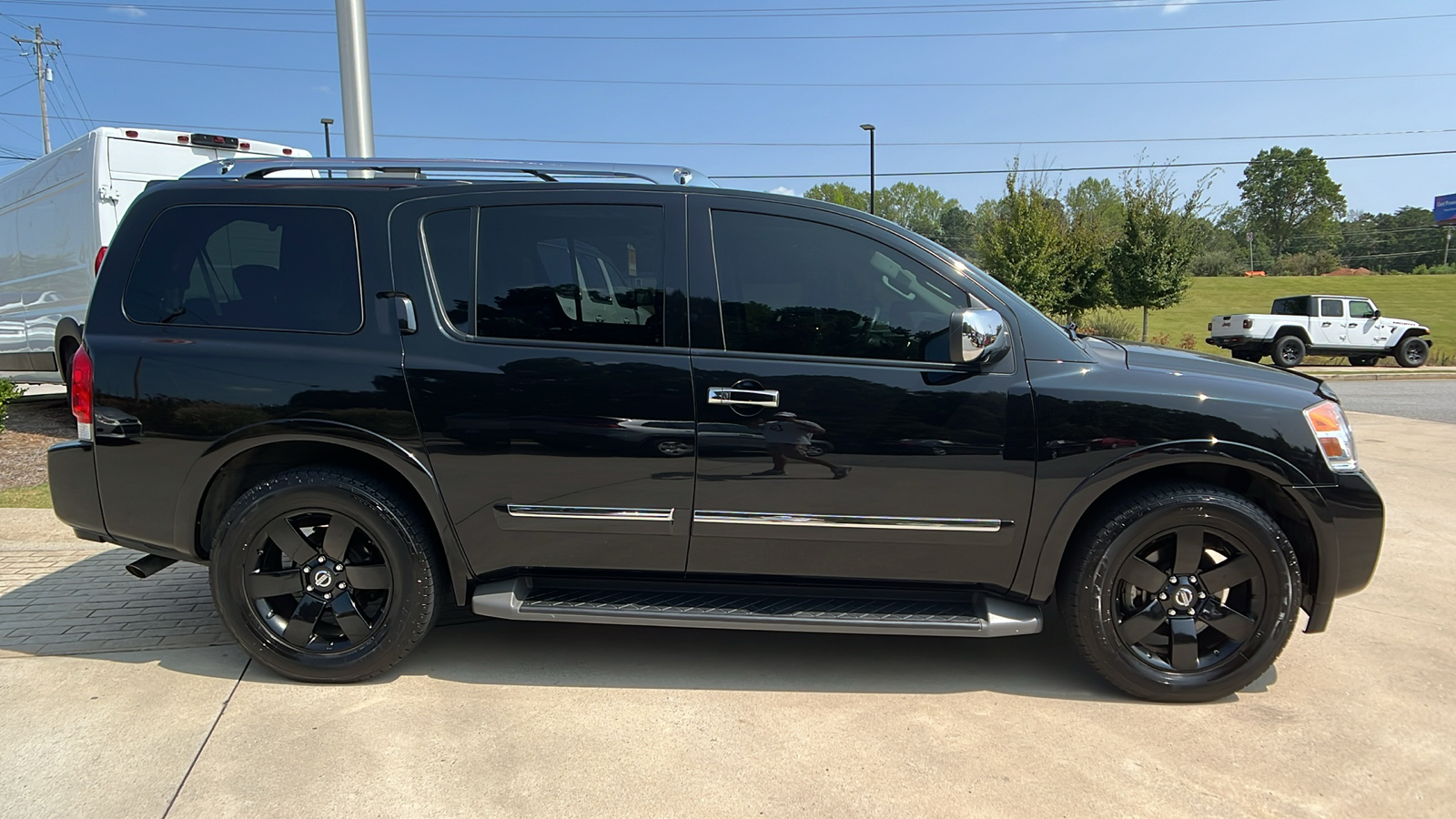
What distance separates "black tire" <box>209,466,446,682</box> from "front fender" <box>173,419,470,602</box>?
4.3 inches

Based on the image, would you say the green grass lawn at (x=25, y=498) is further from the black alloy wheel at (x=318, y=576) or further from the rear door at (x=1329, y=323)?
the rear door at (x=1329, y=323)

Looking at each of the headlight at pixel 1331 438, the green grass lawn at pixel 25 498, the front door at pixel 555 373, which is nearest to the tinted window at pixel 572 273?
the front door at pixel 555 373

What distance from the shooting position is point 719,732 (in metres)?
3.00

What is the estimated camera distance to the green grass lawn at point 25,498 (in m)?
6.01

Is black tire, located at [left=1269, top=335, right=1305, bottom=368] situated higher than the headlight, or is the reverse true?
the headlight

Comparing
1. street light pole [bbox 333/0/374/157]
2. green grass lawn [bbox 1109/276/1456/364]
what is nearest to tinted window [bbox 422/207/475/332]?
street light pole [bbox 333/0/374/157]

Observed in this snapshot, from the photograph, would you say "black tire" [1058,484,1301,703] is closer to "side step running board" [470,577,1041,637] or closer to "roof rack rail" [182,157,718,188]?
"side step running board" [470,577,1041,637]

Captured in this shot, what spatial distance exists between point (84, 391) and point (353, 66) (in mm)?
5216

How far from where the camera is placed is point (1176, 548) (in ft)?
10.4

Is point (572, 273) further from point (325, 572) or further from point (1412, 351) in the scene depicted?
point (1412, 351)

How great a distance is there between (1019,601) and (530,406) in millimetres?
2053

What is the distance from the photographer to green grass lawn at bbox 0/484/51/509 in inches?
237

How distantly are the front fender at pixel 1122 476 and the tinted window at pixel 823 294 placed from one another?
71 cm

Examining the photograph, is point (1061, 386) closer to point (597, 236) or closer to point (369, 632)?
point (597, 236)
